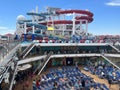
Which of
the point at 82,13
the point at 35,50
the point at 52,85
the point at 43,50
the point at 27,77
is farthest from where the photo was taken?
the point at 82,13

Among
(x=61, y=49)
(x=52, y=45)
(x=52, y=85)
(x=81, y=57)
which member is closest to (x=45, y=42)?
(x=52, y=45)

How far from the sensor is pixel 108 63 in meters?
39.0

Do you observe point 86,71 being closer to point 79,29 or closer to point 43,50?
point 43,50

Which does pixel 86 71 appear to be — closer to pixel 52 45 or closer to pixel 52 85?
pixel 52 45

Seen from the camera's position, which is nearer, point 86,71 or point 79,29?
point 86,71

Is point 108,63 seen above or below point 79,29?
below

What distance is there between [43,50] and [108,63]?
1074cm

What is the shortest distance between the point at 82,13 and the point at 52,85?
29.6 meters

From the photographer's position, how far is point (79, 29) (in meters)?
57.3

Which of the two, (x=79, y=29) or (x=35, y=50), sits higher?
(x=79, y=29)

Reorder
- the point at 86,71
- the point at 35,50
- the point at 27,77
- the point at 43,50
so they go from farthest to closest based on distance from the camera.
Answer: the point at 43,50
the point at 35,50
the point at 86,71
the point at 27,77

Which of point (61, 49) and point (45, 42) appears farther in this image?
point (61, 49)

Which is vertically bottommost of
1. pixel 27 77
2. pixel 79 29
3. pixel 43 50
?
pixel 27 77

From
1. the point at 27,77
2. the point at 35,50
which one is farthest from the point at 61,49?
the point at 27,77
